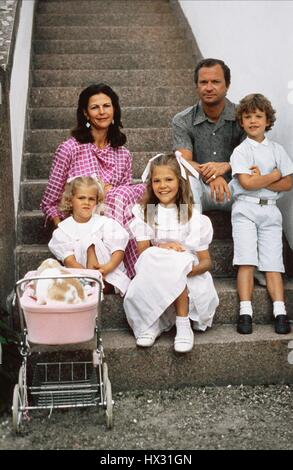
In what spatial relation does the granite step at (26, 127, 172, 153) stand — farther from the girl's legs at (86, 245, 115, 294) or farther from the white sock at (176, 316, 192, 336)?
the white sock at (176, 316, 192, 336)

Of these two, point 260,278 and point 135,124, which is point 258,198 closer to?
point 260,278

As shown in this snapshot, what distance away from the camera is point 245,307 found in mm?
3318

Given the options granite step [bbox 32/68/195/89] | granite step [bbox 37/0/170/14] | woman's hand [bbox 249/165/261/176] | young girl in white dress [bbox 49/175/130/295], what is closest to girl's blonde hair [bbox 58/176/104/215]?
young girl in white dress [bbox 49/175/130/295]

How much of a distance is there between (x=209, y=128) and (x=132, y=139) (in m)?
0.91

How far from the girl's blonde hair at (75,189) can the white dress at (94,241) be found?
9 cm

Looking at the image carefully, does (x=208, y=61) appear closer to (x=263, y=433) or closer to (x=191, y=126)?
(x=191, y=126)

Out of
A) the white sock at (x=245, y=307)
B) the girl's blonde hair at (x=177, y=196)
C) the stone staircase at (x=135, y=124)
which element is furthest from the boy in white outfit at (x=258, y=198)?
the girl's blonde hair at (x=177, y=196)

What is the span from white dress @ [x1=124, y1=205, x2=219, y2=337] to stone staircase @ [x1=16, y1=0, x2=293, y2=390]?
0.41 ft

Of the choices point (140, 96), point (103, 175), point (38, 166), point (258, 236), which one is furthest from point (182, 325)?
point (140, 96)

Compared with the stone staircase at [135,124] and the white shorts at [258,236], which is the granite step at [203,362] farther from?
the white shorts at [258,236]

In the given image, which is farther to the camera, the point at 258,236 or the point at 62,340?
the point at 258,236

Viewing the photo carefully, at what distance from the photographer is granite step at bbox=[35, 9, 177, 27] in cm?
639

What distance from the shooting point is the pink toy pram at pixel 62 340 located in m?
2.58

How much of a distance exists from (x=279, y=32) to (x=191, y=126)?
2.67ft
